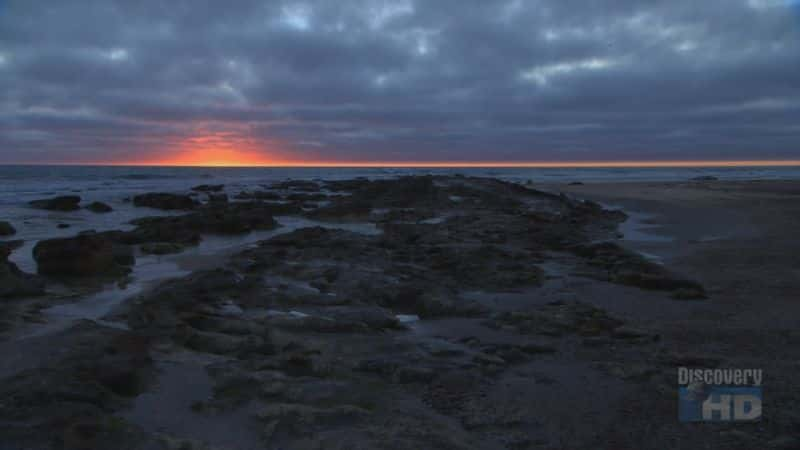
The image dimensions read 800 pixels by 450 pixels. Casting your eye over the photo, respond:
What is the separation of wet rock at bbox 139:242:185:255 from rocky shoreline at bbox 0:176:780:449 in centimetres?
48

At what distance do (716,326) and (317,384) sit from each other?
17.3 ft

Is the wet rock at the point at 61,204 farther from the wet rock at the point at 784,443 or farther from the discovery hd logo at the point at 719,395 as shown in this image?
the wet rock at the point at 784,443

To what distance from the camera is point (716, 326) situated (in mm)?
6508

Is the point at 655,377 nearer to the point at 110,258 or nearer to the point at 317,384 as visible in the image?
the point at 317,384

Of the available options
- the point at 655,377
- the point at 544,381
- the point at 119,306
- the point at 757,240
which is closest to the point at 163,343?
the point at 119,306

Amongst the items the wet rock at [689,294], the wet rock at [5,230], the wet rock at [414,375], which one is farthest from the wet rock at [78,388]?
the wet rock at [5,230]

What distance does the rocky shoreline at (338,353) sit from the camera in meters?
3.91

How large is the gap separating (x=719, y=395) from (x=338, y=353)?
12.3 feet

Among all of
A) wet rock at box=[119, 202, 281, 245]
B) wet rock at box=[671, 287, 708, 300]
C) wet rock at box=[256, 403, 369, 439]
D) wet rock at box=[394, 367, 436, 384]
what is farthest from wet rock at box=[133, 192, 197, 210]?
wet rock at box=[256, 403, 369, 439]

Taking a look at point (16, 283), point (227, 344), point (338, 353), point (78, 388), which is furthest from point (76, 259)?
point (338, 353)

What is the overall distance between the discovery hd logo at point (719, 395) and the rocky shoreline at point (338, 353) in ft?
0.75

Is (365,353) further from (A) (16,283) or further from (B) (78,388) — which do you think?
(A) (16,283)

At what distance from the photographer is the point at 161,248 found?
39.7ft

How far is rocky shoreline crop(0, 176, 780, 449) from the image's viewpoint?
12.8 ft
